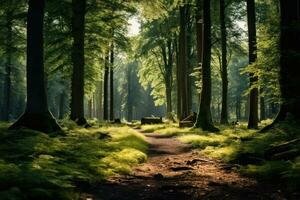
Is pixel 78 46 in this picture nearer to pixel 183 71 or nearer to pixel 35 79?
pixel 35 79

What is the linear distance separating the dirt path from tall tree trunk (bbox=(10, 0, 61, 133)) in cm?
502

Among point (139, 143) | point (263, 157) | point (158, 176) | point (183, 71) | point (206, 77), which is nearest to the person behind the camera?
point (158, 176)

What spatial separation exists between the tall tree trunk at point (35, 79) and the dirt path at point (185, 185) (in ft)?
16.5

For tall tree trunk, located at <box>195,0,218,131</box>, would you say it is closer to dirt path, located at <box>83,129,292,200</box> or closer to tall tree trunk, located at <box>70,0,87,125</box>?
tall tree trunk, located at <box>70,0,87,125</box>

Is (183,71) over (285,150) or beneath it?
over

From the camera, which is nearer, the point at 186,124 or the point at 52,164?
the point at 52,164

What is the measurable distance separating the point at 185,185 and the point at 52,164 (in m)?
2.44

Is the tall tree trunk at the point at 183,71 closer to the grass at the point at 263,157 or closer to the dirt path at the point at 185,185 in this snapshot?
the grass at the point at 263,157

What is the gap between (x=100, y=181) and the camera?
7980 millimetres

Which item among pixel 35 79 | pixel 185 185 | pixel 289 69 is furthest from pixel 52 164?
pixel 289 69

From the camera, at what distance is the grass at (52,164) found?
19.2 ft

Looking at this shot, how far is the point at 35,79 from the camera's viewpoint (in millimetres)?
14555

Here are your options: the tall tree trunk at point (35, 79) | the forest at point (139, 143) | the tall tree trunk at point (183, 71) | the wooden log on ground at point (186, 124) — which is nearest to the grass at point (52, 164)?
the forest at point (139, 143)

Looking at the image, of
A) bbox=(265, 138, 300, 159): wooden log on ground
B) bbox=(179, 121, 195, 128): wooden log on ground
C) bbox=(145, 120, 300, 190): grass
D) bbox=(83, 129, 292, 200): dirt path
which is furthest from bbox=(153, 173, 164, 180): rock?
bbox=(179, 121, 195, 128): wooden log on ground
